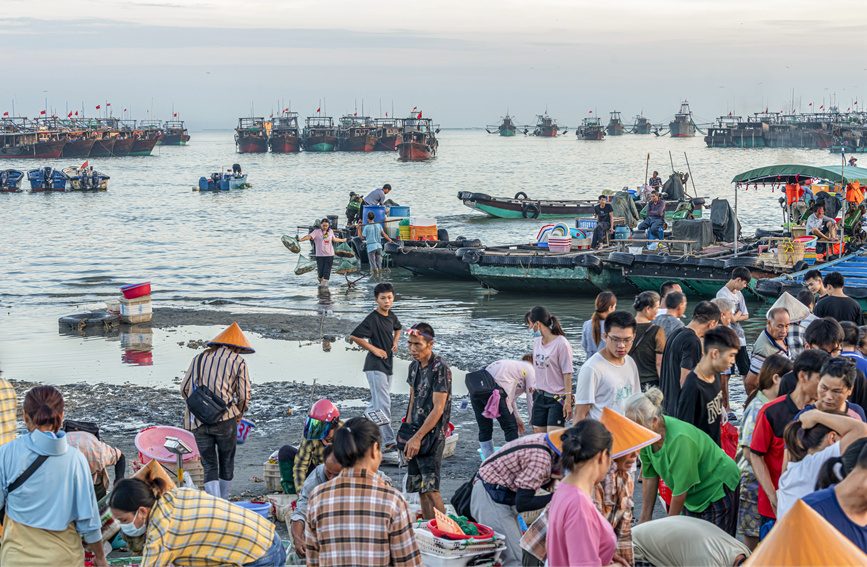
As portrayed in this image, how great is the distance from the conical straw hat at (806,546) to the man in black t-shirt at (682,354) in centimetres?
311

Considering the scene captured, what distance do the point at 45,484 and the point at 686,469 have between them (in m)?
3.30

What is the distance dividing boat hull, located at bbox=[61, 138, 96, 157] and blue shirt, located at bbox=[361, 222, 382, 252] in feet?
306

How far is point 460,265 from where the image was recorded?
20828mm

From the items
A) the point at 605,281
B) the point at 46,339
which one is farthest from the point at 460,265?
the point at 46,339

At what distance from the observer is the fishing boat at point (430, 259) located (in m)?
20.9

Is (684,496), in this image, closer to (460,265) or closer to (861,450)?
(861,450)

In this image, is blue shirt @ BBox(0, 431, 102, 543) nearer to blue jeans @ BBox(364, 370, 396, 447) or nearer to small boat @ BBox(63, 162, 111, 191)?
blue jeans @ BBox(364, 370, 396, 447)

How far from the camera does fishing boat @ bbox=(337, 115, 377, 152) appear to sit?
129 metres

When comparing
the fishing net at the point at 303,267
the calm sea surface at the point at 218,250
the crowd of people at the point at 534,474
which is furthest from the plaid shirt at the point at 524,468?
Answer: the fishing net at the point at 303,267

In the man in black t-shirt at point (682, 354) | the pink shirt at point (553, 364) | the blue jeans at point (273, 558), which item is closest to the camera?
the blue jeans at point (273, 558)

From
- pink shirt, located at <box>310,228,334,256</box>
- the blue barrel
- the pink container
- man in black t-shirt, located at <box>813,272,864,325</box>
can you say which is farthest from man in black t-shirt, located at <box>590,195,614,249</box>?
man in black t-shirt, located at <box>813,272,864,325</box>

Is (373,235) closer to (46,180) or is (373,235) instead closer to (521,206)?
(521,206)

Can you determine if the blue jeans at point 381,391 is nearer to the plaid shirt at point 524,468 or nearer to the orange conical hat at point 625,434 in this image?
the plaid shirt at point 524,468

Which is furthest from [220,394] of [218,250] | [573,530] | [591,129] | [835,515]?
[591,129]
